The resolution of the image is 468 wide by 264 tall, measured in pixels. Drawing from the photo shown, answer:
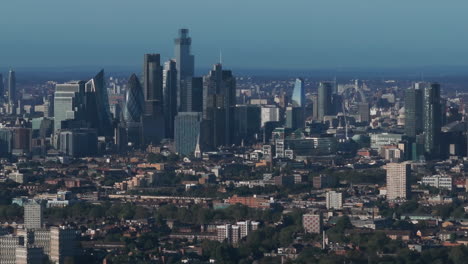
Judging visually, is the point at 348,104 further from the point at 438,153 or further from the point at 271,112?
the point at 438,153

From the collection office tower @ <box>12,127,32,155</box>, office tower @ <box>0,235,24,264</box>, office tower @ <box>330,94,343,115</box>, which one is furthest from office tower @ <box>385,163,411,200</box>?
office tower @ <box>330,94,343,115</box>

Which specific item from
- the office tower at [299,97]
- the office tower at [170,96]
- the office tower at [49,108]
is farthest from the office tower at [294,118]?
the office tower at [49,108]

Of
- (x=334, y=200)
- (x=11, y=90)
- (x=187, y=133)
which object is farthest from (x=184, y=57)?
(x=334, y=200)

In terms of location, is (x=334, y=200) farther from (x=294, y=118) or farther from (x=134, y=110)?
(x=294, y=118)

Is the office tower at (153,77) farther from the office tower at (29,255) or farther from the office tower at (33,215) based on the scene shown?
the office tower at (29,255)

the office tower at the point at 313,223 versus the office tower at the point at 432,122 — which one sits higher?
the office tower at the point at 432,122

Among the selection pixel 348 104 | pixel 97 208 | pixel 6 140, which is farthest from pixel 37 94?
pixel 97 208

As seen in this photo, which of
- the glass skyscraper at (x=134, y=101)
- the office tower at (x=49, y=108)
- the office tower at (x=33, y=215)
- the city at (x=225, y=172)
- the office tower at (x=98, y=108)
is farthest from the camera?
the office tower at (x=49, y=108)
